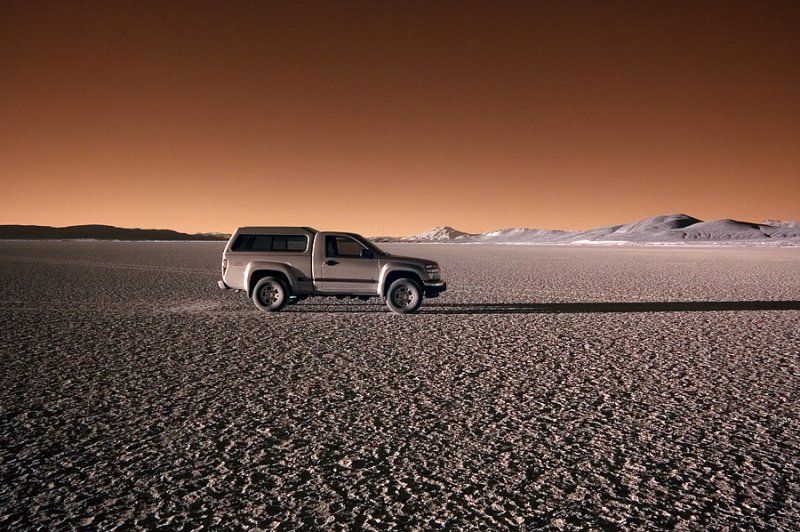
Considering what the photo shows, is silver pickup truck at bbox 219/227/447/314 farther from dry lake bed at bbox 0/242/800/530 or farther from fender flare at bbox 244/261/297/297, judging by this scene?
dry lake bed at bbox 0/242/800/530

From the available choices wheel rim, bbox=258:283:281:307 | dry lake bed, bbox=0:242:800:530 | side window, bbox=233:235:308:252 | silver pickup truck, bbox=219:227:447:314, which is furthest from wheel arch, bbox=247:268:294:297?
dry lake bed, bbox=0:242:800:530

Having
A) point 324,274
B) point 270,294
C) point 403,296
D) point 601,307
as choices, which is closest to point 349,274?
point 324,274

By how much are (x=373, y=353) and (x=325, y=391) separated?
2328mm

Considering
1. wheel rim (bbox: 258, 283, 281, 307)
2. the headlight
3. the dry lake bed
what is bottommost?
the dry lake bed

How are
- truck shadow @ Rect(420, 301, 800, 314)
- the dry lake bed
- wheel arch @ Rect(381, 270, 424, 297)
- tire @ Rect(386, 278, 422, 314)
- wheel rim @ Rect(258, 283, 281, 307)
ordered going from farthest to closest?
truck shadow @ Rect(420, 301, 800, 314) < wheel rim @ Rect(258, 283, 281, 307) < wheel arch @ Rect(381, 270, 424, 297) < tire @ Rect(386, 278, 422, 314) < the dry lake bed

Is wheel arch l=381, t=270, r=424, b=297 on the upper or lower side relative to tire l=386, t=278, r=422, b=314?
upper

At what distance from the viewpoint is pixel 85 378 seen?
305 inches

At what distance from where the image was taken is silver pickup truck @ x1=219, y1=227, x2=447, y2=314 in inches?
564

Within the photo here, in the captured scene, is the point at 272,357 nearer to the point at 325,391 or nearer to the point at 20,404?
the point at 325,391

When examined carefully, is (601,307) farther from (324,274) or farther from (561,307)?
(324,274)

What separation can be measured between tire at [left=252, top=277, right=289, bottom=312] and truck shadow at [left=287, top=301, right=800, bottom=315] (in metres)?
0.62

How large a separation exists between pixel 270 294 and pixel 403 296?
3202 millimetres

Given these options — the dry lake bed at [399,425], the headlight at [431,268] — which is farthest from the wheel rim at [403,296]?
the dry lake bed at [399,425]

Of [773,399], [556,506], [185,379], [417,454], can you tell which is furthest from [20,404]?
[773,399]
